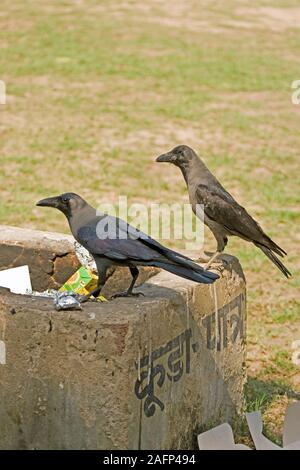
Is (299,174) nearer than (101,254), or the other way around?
(101,254)

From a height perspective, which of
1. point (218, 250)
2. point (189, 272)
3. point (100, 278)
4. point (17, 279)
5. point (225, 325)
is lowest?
point (225, 325)

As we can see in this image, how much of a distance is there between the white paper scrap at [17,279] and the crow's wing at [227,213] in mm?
938

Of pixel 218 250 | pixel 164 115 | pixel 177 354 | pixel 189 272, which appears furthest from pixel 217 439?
pixel 164 115

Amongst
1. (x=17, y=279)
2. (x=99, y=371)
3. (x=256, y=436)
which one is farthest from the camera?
(x=17, y=279)

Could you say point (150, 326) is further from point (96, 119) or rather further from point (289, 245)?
point (96, 119)

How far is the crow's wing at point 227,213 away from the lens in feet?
16.7

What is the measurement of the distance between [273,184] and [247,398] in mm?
4588

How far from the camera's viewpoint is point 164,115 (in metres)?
12.2

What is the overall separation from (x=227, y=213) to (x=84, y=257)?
2.48ft

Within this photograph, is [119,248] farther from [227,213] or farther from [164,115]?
[164,115]

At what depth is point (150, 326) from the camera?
13.9 feet

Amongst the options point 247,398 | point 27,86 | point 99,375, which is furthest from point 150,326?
point 27,86

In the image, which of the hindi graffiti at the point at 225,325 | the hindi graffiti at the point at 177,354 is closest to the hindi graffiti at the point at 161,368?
the hindi graffiti at the point at 177,354

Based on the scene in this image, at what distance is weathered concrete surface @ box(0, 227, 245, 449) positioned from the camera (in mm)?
4121
